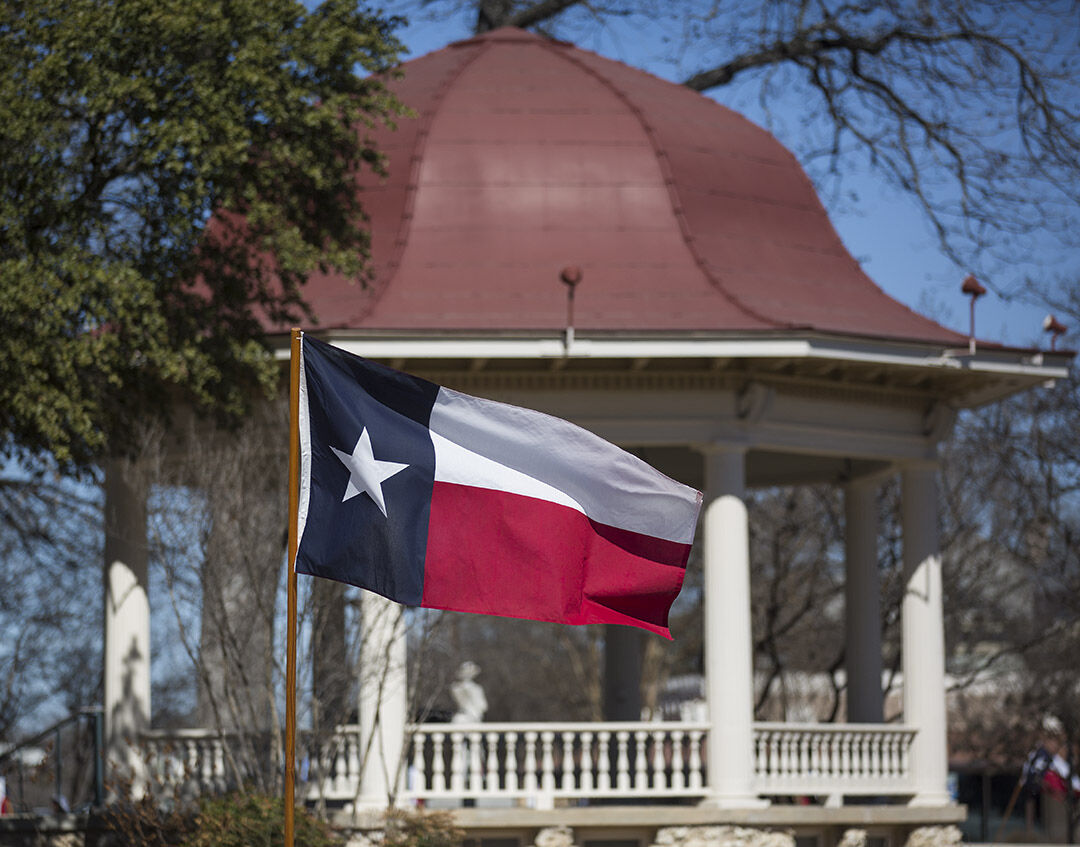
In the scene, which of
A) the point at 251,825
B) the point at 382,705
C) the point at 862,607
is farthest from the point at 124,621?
the point at 862,607

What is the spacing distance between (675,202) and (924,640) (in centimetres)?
538

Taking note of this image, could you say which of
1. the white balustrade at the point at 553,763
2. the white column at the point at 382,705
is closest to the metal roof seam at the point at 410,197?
the white column at the point at 382,705

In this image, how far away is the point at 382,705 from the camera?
54.0 ft

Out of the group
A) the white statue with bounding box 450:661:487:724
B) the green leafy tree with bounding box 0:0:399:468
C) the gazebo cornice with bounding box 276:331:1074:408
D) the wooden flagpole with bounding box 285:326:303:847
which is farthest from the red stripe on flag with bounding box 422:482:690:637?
the white statue with bounding box 450:661:487:724

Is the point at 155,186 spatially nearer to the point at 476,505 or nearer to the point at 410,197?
the point at 410,197

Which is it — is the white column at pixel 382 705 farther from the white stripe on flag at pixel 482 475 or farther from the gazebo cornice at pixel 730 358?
the white stripe on flag at pixel 482 475

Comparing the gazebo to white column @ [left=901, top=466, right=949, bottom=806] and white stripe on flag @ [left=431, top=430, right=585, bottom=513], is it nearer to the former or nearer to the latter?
white column @ [left=901, top=466, right=949, bottom=806]

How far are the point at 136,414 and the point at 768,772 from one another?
23.7 ft

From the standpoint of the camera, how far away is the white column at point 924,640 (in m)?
18.1

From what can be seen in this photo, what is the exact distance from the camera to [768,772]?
691 inches

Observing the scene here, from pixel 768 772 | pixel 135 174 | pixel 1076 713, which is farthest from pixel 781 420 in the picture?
pixel 1076 713

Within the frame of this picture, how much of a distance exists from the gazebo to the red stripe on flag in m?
6.94

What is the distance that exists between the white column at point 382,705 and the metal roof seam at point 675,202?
15.0ft

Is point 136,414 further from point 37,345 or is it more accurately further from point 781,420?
point 781,420
